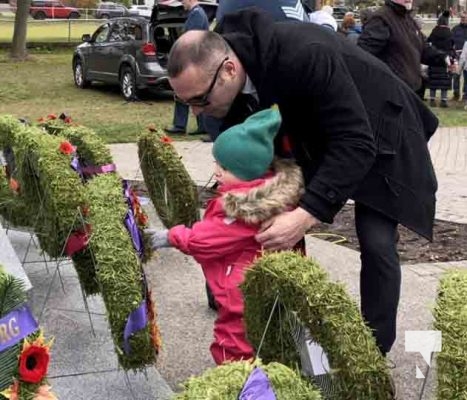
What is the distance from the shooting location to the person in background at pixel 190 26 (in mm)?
8914

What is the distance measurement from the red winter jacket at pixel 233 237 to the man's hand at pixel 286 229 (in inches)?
2.8

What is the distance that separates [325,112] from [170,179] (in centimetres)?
179

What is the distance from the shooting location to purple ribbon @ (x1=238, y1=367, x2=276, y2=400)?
5.55 ft

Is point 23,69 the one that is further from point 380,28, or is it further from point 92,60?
point 380,28

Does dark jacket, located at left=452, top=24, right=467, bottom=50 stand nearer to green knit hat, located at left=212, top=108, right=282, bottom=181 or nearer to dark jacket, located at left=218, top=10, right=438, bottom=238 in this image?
dark jacket, located at left=218, top=10, right=438, bottom=238

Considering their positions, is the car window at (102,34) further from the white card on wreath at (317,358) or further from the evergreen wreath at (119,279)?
the white card on wreath at (317,358)

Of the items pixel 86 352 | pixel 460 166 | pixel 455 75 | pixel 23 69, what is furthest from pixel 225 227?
pixel 23 69

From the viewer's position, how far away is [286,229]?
2654 mm

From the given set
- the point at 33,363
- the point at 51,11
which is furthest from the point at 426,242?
the point at 51,11

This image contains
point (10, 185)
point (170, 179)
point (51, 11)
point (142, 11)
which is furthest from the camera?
point (51, 11)

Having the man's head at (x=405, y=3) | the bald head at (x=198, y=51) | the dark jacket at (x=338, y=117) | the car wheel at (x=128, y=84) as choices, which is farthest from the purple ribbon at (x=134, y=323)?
the car wheel at (x=128, y=84)

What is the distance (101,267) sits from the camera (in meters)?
2.70

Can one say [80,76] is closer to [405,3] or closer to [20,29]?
[20,29]

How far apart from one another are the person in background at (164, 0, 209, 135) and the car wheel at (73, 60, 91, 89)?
6.27 meters
